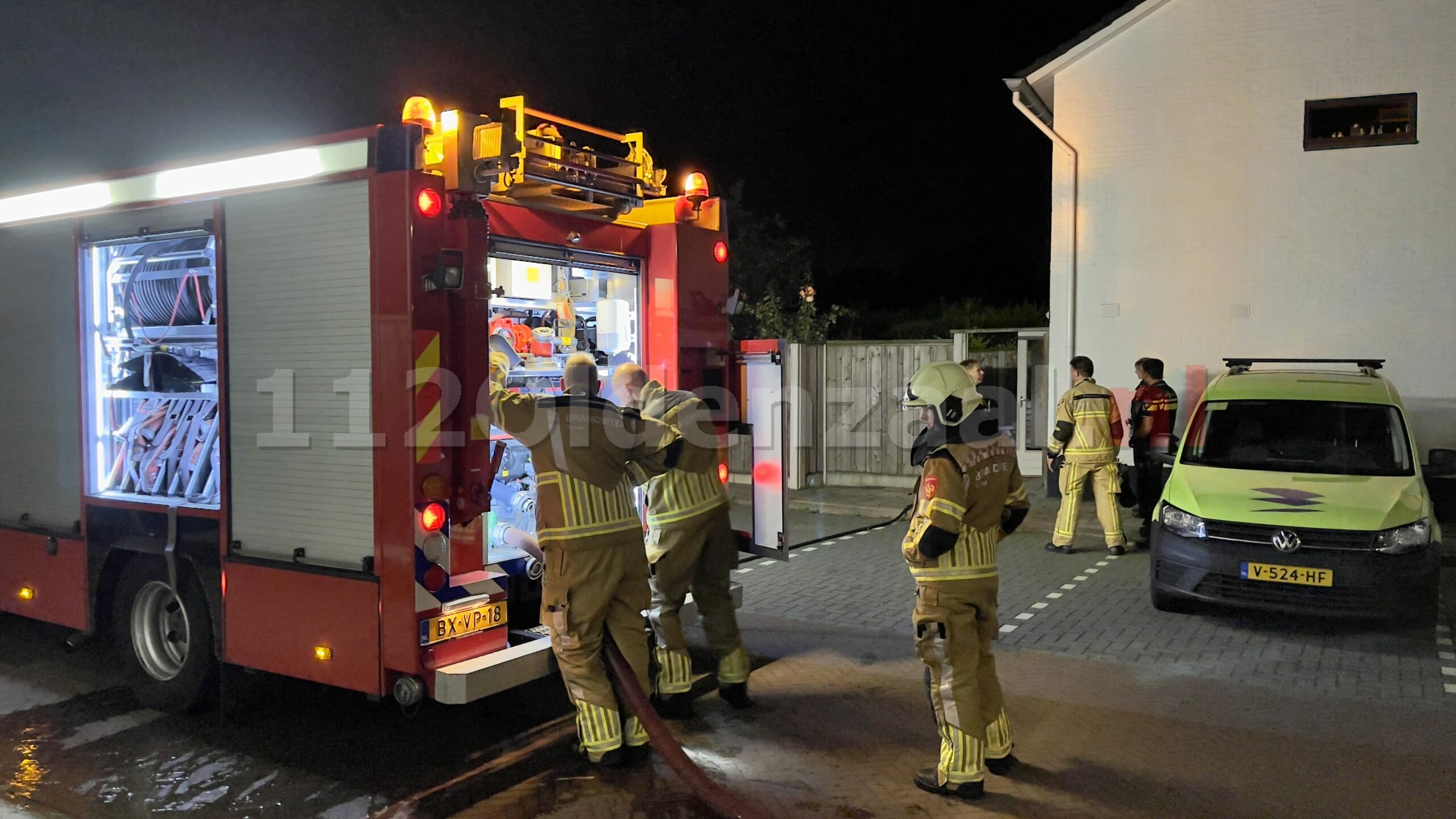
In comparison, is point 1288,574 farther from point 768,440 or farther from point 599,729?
point 599,729

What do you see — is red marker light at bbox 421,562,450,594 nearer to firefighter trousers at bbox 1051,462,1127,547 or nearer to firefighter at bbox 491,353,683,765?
firefighter at bbox 491,353,683,765

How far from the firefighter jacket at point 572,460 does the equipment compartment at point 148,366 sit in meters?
1.98

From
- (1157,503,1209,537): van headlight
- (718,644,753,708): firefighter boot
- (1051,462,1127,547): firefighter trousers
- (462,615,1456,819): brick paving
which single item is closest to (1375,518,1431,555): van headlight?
(1157,503,1209,537): van headlight

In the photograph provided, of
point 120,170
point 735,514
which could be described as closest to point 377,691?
point 120,170

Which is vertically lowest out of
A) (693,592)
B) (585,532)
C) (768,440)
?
(693,592)

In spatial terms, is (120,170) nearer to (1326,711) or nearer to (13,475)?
(13,475)

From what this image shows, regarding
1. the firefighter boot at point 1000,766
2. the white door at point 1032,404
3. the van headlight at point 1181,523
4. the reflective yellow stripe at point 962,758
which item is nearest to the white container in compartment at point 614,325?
the reflective yellow stripe at point 962,758

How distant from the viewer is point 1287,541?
22.1 ft

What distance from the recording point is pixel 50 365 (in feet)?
19.8

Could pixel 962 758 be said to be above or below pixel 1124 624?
above

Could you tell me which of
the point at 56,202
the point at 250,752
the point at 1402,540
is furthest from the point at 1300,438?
the point at 56,202

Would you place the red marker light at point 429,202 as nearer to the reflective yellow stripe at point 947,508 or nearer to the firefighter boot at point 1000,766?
the reflective yellow stripe at point 947,508

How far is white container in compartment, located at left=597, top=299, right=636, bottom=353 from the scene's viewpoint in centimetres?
609

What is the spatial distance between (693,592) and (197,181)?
322 centimetres
